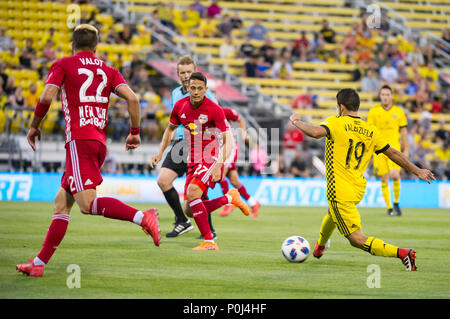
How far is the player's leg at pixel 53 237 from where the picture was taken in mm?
7020

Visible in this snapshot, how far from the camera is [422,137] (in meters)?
23.6

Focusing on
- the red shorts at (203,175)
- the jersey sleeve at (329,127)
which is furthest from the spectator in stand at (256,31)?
the jersey sleeve at (329,127)

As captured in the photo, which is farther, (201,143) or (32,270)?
(201,143)

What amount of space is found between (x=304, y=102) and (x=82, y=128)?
17859mm

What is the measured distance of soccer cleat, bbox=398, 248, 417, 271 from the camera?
7855mm

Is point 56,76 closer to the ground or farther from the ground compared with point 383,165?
farther from the ground

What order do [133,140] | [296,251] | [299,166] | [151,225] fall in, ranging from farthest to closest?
[299,166]
[296,251]
[133,140]
[151,225]

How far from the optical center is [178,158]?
35.3 ft

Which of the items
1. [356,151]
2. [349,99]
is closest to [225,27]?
[349,99]

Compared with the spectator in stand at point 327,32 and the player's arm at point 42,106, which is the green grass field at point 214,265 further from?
the spectator in stand at point 327,32

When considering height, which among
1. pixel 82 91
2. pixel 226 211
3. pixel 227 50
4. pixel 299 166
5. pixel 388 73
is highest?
pixel 227 50

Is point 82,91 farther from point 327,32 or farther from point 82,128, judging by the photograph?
point 327,32
